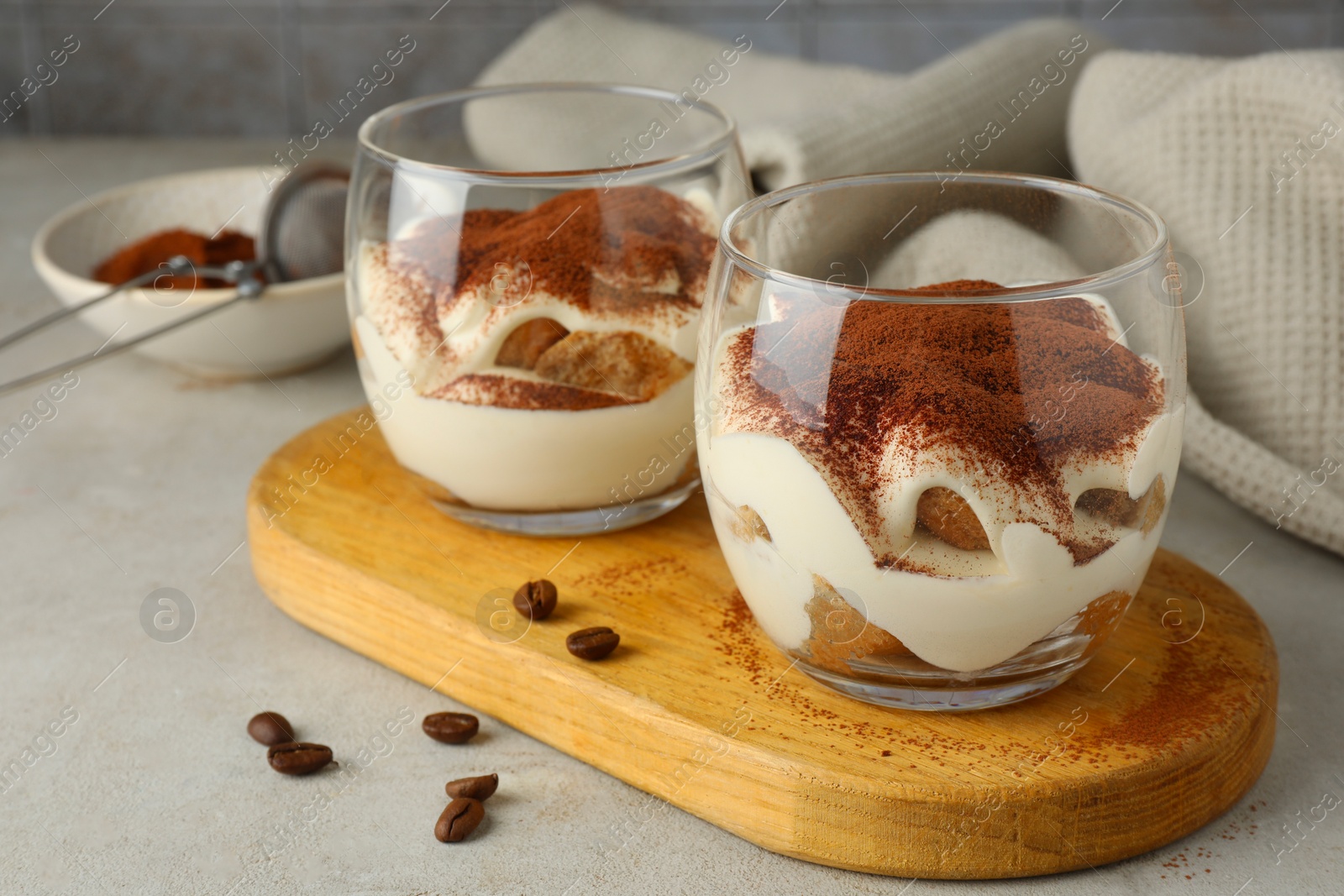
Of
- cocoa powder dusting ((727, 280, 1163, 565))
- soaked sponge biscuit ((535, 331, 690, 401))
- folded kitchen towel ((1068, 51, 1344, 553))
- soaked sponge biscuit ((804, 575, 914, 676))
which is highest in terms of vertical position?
cocoa powder dusting ((727, 280, 1163, 565))

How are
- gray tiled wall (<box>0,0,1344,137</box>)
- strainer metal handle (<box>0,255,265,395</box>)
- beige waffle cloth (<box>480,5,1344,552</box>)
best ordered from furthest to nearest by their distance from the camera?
gray tiled wall (<box>0,0,1344,137</box>) → strainer metal handle (<box>0,255,265,395</box>) → beige waffle cloth (<box>480,5,1344,552</box>)

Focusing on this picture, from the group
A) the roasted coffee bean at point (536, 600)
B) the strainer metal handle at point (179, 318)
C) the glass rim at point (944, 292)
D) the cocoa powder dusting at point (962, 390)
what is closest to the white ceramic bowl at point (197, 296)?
the strainer metal handle at point (179, 318)

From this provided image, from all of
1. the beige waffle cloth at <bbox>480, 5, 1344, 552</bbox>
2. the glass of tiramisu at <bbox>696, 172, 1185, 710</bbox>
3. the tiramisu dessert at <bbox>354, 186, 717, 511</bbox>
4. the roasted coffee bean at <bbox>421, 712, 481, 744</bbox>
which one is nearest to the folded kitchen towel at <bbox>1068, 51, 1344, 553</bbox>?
the beige waffle cloth at <bbox>480, 5, 1344, 552</bbox>

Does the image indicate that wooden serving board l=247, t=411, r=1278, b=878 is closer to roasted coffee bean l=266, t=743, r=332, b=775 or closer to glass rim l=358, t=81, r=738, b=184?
roasted coffee bean l=266, t=743, r=332, b=775

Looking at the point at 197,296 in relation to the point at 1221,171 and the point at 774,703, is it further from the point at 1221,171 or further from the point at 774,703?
the point at 1221,171

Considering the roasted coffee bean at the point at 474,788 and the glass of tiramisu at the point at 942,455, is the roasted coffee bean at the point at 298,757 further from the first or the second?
the glass of tiramisu at the point at 942,455

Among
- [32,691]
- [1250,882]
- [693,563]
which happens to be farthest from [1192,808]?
[32,691]
